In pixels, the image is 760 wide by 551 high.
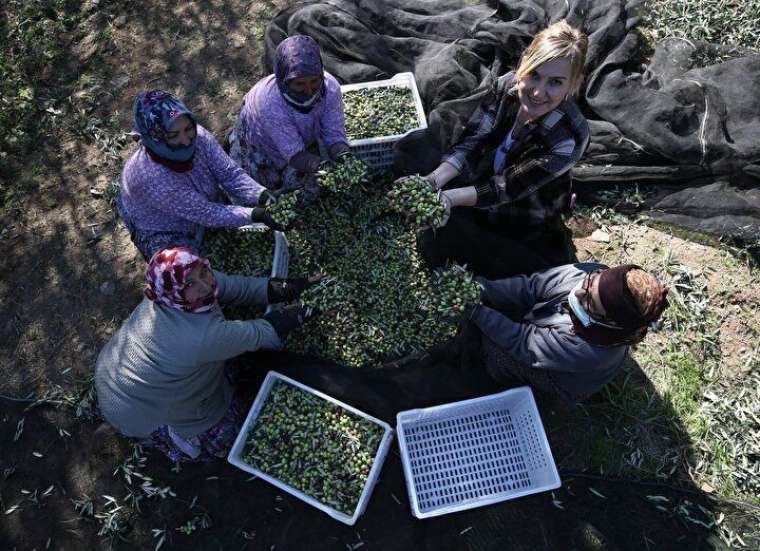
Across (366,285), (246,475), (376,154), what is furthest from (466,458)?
(376,154)

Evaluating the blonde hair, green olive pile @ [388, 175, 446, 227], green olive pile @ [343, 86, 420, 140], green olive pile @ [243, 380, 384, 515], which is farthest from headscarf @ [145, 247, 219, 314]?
the blonde hair

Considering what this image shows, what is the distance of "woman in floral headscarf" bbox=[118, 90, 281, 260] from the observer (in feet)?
10.4

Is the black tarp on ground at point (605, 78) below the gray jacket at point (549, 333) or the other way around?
the other way around

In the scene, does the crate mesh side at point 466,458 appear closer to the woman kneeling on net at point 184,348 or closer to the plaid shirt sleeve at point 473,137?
the woman kneeling on net at point 184,348

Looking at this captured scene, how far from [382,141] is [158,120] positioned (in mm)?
1648

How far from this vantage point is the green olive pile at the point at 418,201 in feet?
10.8

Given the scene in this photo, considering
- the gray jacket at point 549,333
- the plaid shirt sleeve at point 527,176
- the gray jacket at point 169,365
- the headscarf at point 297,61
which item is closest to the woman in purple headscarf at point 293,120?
the headscarf at point 297,61

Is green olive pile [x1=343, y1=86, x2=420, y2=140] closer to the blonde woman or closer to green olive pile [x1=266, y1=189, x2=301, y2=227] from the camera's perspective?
the blonde woman

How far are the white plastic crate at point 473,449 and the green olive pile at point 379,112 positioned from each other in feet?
7.16

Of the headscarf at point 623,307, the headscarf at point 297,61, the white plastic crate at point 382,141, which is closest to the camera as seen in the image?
the headscarf at point 623,307

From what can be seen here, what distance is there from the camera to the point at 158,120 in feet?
10.2

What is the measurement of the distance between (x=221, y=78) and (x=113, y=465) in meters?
3.66

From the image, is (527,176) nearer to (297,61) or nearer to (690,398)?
(297,61)

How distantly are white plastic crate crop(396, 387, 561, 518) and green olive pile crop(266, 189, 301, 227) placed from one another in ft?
4.76
